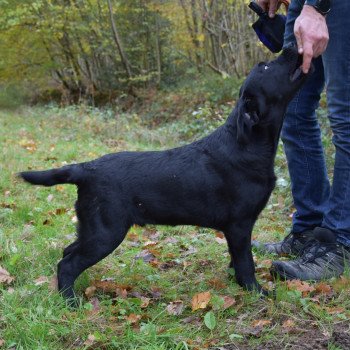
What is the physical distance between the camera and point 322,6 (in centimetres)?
285

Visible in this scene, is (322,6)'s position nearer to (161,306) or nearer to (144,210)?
(144,210)

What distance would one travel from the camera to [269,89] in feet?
9.88

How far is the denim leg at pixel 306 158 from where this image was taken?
3543mm

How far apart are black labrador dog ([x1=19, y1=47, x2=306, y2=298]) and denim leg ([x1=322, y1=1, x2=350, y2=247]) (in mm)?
214

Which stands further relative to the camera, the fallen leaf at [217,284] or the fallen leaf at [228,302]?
the fallen leaf at [217,284]

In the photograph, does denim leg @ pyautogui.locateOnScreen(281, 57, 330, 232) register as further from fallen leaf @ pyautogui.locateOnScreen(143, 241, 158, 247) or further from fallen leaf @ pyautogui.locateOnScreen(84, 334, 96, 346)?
fallen leaf @ pyautogui.locateOnScreen(84, 334, 96, 346)

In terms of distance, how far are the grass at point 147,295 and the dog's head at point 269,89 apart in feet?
3.45

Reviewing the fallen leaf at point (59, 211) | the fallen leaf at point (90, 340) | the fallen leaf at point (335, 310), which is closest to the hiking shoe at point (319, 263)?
the fallen leaf at point (335, 310)

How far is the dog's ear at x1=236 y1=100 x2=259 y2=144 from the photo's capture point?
2.93 m

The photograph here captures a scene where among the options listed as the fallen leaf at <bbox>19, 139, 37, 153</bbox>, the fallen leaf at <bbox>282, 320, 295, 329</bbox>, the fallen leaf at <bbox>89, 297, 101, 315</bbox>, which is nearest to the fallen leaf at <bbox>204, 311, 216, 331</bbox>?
the fallen leaf at <bbox>282, 320, 295, 329</bbox>

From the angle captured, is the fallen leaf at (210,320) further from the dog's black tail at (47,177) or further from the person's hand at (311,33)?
the person's hand at (311,33)

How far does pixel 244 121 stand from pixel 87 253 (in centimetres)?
125

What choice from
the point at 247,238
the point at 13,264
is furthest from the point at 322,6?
the point at 13,264

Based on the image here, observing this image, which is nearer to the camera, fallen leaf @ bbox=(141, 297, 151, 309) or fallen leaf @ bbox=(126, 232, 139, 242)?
fallen leaf @ bbox=(141, 297, 151, 309)
